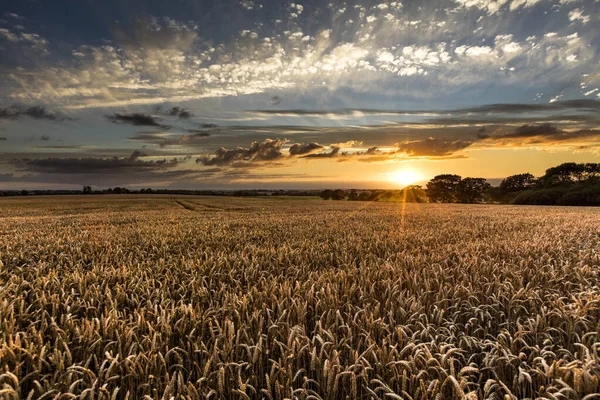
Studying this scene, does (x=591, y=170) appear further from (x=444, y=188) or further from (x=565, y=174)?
(x=444, y=188)

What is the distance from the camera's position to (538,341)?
3.28 m

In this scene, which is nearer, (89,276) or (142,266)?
(89,276)

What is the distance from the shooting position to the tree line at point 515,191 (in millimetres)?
70875

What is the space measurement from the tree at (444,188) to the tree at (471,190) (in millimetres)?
1634

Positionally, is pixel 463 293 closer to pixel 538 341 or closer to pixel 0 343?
pixel 538 341

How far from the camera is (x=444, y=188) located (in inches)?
4336

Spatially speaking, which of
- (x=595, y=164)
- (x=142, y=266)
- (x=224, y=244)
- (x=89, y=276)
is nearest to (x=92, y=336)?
(x=89, y=276)

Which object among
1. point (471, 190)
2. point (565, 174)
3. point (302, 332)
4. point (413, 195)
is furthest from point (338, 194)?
point (302, 332)

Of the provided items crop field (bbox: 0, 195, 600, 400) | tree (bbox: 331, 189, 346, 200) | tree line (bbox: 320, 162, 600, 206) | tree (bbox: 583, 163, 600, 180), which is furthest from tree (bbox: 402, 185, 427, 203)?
crop field (bbox: 0, 195, 600, 400)

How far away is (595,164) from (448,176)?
38.2 m

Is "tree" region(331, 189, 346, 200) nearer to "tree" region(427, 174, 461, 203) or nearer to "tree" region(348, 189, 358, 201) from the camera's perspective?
"tree" region(348, 189, 358, 201)

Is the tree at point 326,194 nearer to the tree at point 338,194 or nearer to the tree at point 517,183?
the tree at point 338,194

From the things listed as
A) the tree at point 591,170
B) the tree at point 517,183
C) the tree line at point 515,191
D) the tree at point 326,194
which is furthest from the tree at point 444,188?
the tree at point 326,194

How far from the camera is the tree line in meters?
70.9
